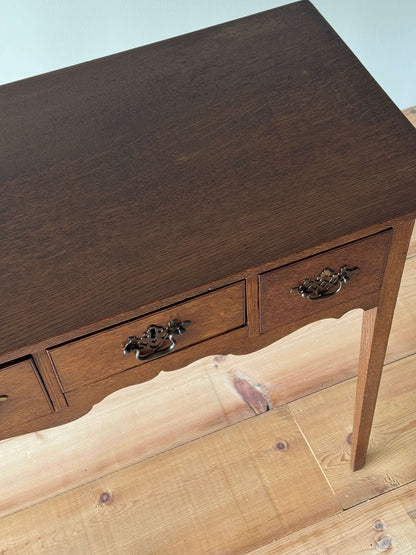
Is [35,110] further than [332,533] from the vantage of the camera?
No

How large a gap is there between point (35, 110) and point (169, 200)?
0.31m

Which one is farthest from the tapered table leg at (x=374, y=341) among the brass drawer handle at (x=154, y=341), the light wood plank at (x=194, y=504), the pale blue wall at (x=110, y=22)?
the pale blue wall at (x=110, y=22)

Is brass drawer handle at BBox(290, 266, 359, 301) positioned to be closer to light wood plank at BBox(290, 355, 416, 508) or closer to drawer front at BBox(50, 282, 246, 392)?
drawer front at BBox(50, 282, 246, 392)

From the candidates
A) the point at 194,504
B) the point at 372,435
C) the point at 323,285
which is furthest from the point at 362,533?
the point at 323,285

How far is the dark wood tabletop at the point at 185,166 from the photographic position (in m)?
0.90

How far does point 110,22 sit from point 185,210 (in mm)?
761

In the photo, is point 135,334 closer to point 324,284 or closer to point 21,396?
point 21,396

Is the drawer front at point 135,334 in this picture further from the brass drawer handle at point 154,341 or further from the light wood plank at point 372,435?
the light wood plank at point 372,435

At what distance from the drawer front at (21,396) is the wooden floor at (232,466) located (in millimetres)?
546

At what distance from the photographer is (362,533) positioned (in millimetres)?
1370

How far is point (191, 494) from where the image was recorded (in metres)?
1.45

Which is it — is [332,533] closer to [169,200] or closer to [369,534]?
[369,534]

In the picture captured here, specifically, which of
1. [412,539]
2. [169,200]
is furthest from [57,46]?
[412,539]

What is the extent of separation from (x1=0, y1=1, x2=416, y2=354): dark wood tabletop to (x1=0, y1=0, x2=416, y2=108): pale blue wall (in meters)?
0.37
